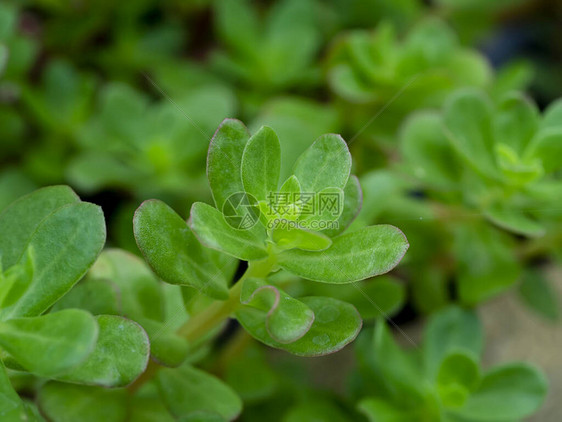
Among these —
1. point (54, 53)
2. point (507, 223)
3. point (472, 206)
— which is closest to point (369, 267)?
point (507, 223)

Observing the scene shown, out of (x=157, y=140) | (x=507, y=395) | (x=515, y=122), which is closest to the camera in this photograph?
(x=507, y=395)

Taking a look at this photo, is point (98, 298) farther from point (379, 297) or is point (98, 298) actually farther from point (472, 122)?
point (472, 122)

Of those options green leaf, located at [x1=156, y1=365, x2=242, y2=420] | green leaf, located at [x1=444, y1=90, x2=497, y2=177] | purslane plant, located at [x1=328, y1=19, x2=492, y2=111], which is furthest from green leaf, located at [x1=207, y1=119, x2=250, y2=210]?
purslane plant, located at [x1=328, y1=19, x2=492, y2=111]

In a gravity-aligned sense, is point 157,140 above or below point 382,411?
above

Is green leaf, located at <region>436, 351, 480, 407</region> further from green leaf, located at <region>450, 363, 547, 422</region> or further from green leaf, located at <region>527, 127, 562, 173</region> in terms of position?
green leaf, located at <region>527, 127, 562, 173</region>

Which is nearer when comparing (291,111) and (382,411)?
(382,411)

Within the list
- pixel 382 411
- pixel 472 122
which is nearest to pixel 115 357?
pixel 382 411

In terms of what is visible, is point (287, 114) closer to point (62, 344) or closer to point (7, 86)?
point (7, 86)
